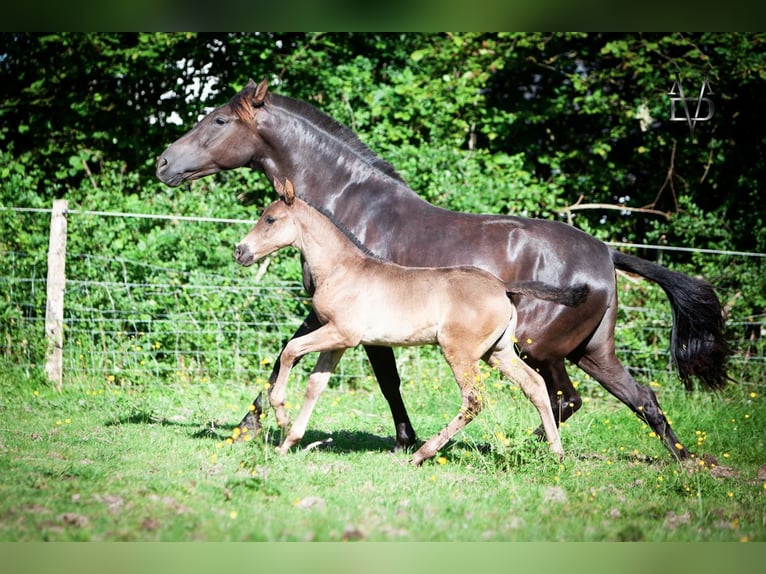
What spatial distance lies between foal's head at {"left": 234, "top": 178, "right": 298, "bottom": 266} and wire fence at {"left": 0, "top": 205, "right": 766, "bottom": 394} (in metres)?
2.98

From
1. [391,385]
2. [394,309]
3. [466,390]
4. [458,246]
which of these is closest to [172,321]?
[391,385]

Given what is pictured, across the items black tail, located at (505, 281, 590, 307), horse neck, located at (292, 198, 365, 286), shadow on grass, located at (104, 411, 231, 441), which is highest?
horse neck, located at (292, 198, 365, 286)

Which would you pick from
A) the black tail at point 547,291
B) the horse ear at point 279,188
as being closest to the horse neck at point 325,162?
the horse ear at point 279,188

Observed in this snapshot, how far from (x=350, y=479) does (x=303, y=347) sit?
0.96m

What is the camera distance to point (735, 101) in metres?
10.9

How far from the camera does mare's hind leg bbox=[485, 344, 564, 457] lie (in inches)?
222

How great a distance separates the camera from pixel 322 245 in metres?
5.76

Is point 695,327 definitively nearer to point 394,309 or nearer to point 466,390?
point 466,390

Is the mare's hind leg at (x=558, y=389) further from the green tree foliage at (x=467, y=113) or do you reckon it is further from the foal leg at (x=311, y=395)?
the green tree foliage at (x=467, y=113)

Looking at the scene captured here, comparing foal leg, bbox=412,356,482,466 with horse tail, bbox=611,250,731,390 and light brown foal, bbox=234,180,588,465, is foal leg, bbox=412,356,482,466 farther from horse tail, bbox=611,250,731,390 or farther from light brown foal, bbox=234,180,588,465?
horse tail, bbox=611,250,731,390

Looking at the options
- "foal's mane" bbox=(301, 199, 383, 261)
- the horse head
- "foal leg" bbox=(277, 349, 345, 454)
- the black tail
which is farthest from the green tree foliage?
"foal leg" bbox=(277, 349, 345, 454)

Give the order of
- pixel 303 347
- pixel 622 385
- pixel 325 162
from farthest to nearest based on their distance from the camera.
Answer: pixel 325 162 → pixel 622 385 → pixel 303 347

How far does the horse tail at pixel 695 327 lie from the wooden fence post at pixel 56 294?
18.3ft
